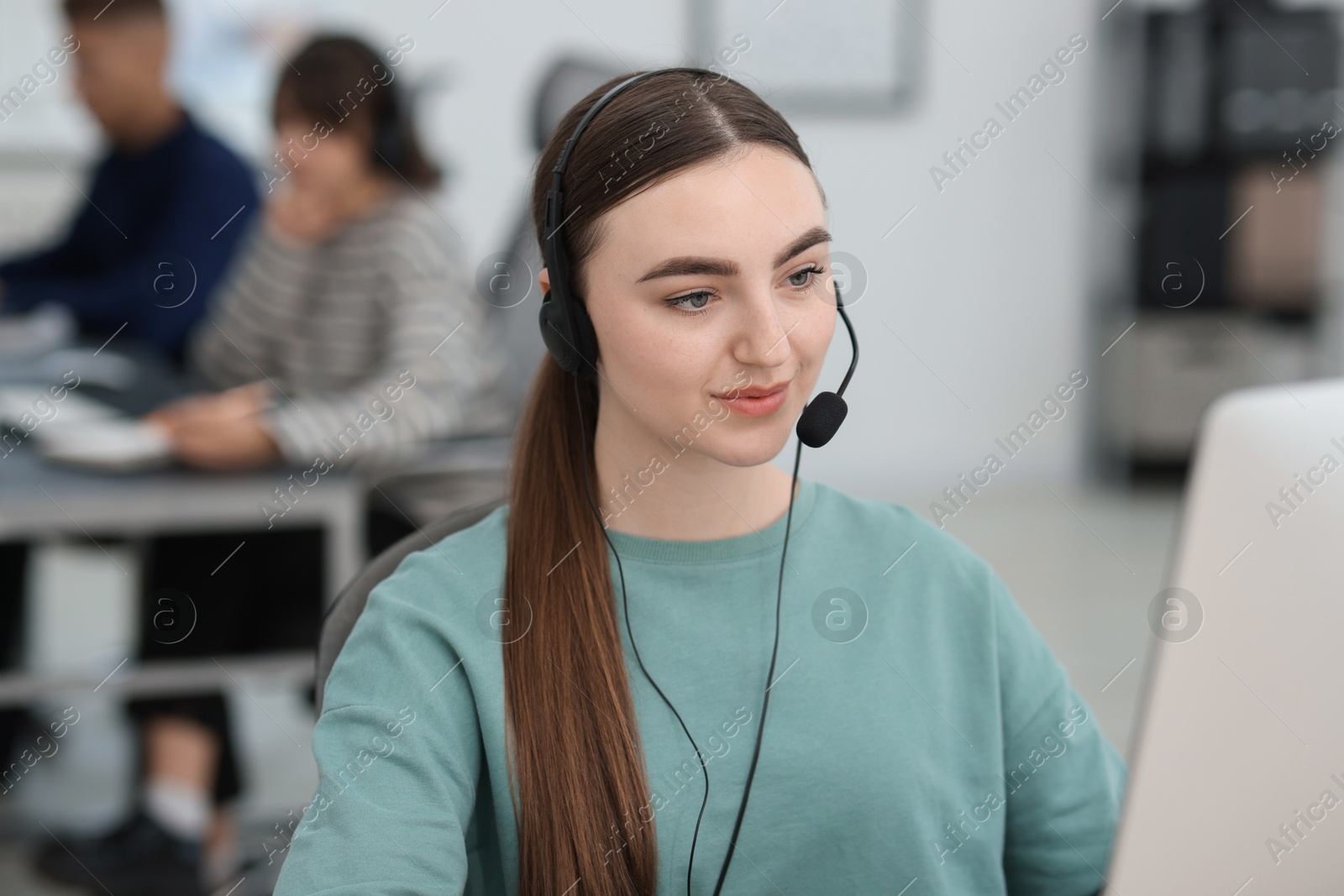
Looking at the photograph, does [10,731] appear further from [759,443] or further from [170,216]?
[759,443]

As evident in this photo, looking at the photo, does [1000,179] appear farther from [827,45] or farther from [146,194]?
[146,194]

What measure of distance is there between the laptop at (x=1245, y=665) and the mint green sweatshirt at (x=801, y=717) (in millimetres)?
326

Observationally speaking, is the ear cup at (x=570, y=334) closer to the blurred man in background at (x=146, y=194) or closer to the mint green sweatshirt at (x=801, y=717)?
the mint green sweatshirt at (x=801, y=717)

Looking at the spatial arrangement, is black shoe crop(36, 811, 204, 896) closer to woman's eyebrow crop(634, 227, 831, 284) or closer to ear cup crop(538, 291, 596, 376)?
ear cup crop(538, 291, 596, 376)

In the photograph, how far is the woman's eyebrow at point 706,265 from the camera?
0.81 m

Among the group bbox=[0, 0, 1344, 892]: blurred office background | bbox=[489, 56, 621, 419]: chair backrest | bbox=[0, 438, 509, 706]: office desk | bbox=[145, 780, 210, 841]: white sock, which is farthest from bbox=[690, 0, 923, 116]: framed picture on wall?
bbox=[145, 780, 210, 841]: white sock

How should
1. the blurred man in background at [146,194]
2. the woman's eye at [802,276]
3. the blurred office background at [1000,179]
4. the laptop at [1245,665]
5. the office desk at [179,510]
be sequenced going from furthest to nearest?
1. the blurred office background at [1000,179]
2. the blurred man in background at [146,194]
3. the office desk at [179,510]
4. the woman's eye at [802,276]
5. the laptop at [1245,665]

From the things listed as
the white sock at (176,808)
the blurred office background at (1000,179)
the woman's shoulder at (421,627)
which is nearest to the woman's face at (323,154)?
the white sock at (176,808)

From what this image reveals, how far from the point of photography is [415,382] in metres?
1.90

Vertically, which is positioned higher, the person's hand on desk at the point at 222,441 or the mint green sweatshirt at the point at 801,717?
the person's hand on desk at the point at 222,441

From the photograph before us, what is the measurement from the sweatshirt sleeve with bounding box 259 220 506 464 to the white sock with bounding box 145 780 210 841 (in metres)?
0.65

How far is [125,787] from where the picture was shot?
242 centimetres

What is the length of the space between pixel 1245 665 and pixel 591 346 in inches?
20.4

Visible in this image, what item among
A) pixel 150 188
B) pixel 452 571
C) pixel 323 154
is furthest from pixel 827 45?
pixel 452 571
